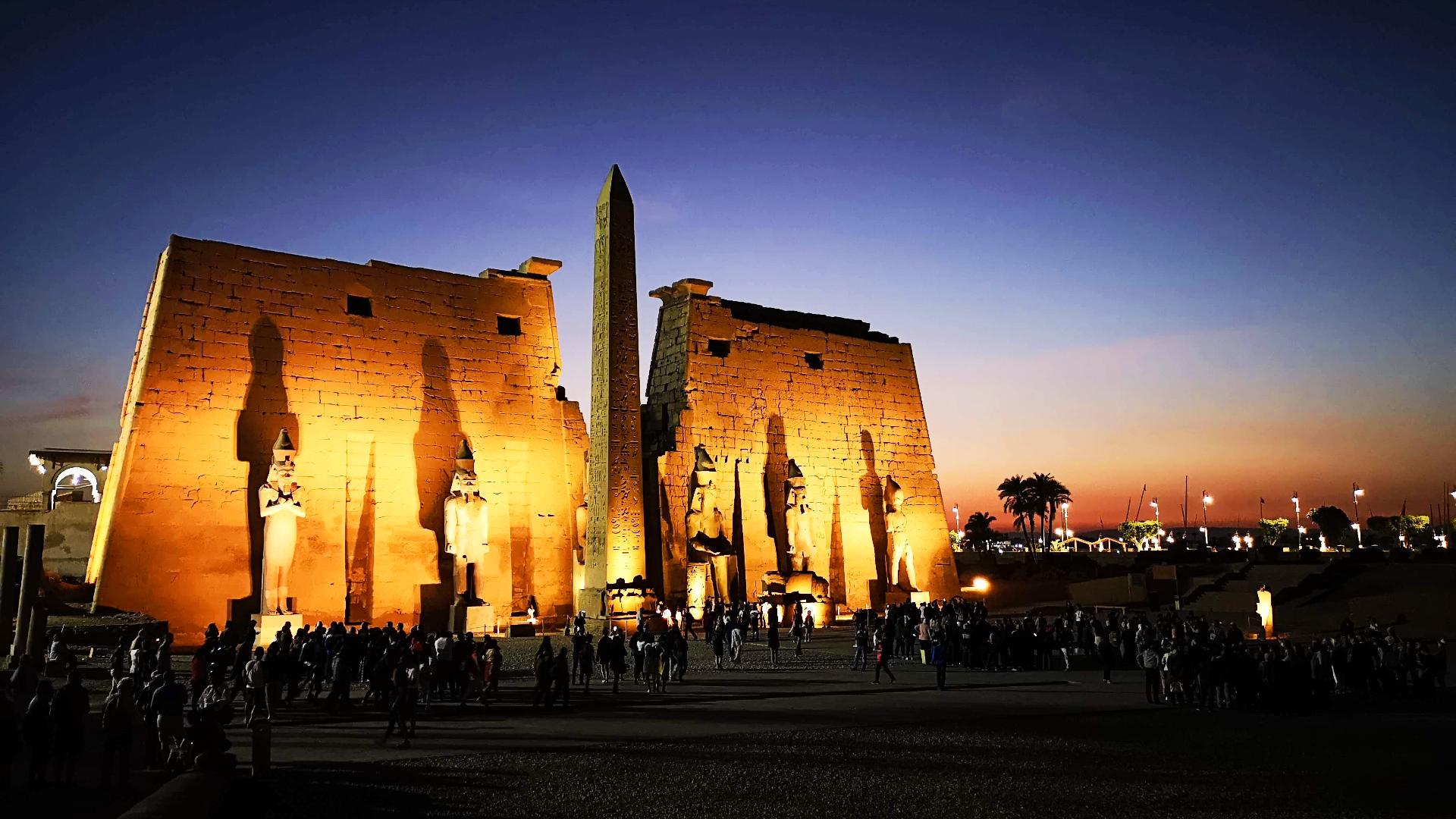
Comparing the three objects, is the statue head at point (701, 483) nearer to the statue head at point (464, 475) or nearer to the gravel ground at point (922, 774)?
the statue head at point (464, 475)

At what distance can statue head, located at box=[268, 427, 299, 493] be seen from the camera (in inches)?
605

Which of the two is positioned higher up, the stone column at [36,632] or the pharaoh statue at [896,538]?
the pharaoh statue at [896,538]

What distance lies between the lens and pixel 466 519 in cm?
1708

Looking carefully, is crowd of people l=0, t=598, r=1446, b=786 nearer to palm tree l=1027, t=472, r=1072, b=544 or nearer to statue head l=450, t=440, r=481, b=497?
statue head l=450, t=440, r=481, b=497

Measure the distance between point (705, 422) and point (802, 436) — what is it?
2801 mm

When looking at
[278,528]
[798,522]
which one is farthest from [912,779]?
[798,522]

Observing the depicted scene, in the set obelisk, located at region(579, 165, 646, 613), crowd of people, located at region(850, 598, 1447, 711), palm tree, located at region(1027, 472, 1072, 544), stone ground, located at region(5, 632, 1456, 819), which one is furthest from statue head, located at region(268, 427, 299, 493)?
palm tree, located at region(1027, 472, 1072, 544)

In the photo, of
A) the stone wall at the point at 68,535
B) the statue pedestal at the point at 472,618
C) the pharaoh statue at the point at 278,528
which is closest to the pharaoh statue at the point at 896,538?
the statue pedestal at the point at 472,618

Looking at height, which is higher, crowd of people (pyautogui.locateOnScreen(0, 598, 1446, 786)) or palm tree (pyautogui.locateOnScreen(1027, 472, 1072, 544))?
palm tree (pyautogui.locateOnScreen(1027, 472, 1072, 544))

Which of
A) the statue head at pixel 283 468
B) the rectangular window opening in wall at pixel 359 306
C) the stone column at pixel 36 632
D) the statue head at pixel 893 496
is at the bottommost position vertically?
the stone column at pixel 36 632

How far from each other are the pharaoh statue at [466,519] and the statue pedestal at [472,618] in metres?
0.19

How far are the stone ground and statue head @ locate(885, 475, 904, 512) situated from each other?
493 inches

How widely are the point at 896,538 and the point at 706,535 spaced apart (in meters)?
5.36

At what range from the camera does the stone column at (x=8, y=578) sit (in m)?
11.5
